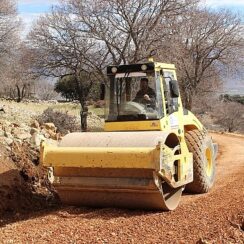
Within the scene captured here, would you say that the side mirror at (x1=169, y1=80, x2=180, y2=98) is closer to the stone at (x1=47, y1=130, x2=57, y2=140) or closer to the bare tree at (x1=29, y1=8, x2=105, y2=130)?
the stone at (x1=47, y1=130, x2=57, y2=140)

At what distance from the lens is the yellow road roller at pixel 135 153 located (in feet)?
27.0

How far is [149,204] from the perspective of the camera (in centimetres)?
843

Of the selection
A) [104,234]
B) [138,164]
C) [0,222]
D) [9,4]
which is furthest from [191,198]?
[9,4]

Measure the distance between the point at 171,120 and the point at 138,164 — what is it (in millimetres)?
1910

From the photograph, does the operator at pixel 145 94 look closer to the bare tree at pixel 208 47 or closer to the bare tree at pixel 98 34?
the bare tree at pixel 98 34

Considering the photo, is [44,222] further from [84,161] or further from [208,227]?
[208,227]

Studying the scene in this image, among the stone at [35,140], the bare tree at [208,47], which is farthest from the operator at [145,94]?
the bare tree at [208,47]

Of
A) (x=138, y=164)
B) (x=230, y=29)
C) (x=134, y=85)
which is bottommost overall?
(x=138, y=164)

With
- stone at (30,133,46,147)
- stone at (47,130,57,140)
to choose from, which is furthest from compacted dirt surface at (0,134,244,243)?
stone at (47,130,57,140)

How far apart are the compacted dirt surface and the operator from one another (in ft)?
6.18

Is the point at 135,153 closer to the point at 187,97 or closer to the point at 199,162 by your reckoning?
the point at 199,162

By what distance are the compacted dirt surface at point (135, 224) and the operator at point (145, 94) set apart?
188 cm

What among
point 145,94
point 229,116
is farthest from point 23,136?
point 229,116

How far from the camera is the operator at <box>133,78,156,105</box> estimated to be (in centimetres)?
956
